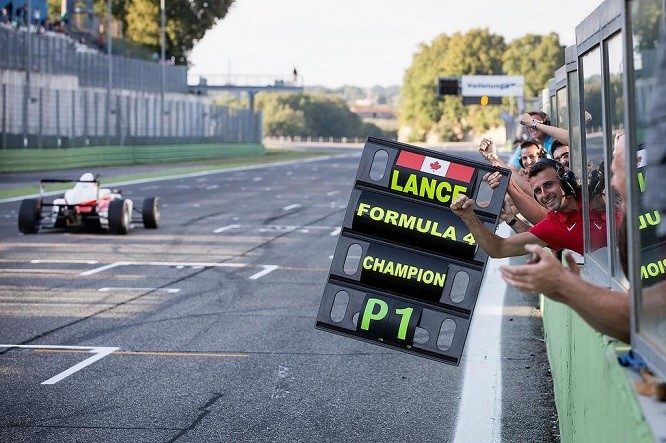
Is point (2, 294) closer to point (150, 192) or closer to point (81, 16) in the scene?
point (150, 192)

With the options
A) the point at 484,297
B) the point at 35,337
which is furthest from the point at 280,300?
the point at 35,337

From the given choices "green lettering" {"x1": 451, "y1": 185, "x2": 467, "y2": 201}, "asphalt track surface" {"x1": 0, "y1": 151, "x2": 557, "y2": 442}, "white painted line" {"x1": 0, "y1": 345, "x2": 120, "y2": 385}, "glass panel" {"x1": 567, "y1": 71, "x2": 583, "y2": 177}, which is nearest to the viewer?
"green lettering" {"x1": 451, "y1": 185, "x2": 467, "y2": 201}

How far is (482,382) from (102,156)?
175 ft

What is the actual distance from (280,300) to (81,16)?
85.0 m

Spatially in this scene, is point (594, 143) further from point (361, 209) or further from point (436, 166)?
point (361, 209)

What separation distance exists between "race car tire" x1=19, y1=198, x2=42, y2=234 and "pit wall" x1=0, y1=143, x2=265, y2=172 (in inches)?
1062

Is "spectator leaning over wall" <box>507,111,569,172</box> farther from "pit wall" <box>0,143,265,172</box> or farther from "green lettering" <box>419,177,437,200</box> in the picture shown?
"pit wall" <box>0,143,265,172</box>

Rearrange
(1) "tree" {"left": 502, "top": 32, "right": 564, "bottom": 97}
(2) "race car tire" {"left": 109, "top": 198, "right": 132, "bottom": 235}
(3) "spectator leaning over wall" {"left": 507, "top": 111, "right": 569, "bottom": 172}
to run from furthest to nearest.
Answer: (1) "tree" {"left": 502, "top": 32, "right": 564, "bottom": 97}
(2) "race car tire" {"left": 109, "top": 198, "right": 132, "bottom": 235}
(3) "spectator leaning over wall" {"left": 507, "top": 111, "right": 569, "bottom": 172}

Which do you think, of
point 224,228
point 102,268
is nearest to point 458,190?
point 102,268

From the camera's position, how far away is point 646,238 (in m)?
4.30

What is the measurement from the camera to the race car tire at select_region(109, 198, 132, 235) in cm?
2344

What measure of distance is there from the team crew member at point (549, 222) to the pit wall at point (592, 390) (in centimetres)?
40

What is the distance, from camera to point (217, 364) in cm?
1095

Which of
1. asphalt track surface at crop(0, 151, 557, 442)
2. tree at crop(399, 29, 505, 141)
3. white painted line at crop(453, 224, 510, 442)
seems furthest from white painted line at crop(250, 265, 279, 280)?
tree at crop(399, 29, 505, 141)
